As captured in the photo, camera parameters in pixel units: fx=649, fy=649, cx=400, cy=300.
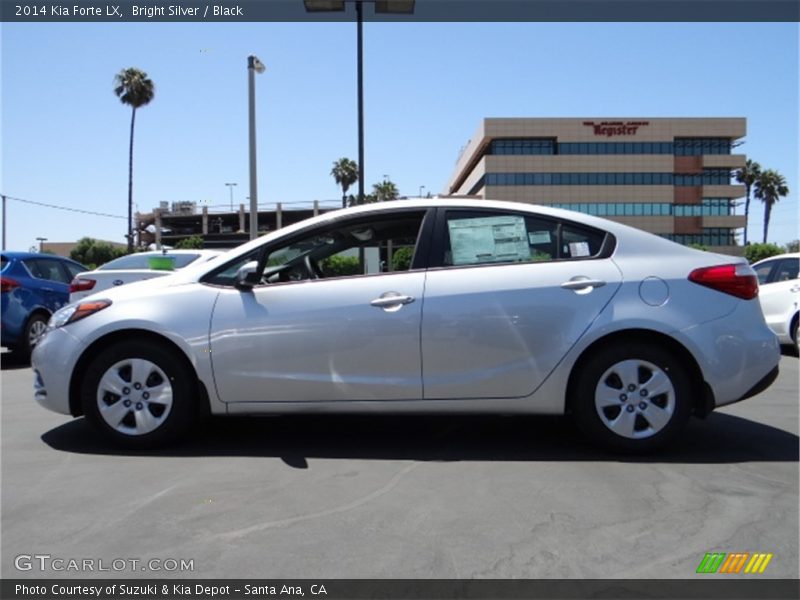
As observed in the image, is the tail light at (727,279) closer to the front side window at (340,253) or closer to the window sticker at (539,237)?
the window sticker at (539,237)

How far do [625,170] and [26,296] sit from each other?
68116 mm

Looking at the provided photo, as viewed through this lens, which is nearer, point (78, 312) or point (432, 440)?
point (78, 312)

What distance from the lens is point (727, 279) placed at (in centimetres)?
420

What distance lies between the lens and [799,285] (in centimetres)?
928

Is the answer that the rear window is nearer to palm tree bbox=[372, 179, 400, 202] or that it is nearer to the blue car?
the blue car

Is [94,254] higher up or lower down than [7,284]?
higher up

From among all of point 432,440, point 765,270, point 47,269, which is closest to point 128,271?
point 47,269

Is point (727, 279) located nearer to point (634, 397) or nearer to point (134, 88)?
point (634, 397)

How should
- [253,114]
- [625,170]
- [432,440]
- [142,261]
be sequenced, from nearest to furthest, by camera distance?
[432,440]
[142,261]
[253,114]
[625,170]

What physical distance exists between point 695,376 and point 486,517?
1875 mm

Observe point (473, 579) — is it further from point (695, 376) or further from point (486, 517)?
point (695, 376)


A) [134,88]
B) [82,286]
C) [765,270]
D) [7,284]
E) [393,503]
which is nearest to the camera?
[393,503]

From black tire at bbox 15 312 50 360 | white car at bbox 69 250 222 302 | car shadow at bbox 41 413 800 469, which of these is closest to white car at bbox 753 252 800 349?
car shadow at bbox 41 413 800 469
